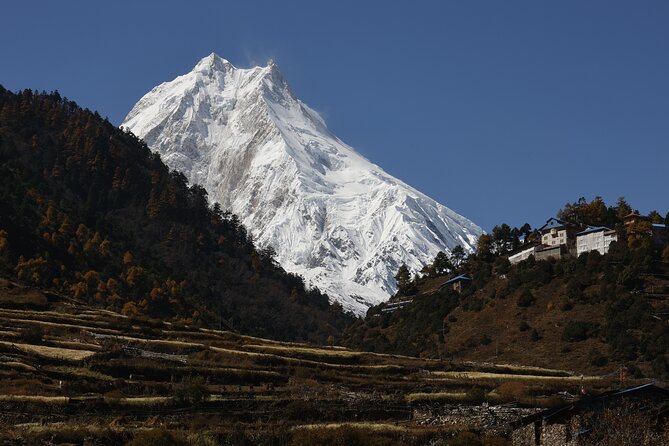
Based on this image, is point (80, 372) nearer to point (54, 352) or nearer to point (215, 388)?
point (54, 352)

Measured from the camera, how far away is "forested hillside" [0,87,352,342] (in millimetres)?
125000

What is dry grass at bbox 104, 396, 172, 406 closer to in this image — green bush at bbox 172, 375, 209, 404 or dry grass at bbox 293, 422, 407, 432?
green bush at bbox 172, 375, 209, 404

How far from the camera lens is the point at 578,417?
36.2 meters

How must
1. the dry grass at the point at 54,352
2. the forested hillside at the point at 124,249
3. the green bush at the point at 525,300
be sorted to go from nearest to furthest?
1. the dry grass at the point at 54,352
2. the green bush at the point at 525,300
3. the forested hillside at the point at 124,249

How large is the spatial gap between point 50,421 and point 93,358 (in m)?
18.5

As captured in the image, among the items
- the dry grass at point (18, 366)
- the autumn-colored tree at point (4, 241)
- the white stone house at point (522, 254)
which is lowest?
the dry grass at point (18, 366)

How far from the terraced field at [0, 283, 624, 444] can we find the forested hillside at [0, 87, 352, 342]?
36846 millimetres

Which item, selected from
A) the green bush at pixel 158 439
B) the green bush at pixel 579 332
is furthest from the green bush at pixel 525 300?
the green bush at pixel 158 439

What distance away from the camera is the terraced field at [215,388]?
39438 mm

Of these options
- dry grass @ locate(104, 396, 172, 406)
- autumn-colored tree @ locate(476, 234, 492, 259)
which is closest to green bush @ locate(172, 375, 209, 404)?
dry grass @ locate(104, 396, 172, 406)

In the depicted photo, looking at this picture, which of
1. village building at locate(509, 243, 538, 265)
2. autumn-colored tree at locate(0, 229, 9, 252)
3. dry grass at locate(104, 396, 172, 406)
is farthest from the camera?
village building at locate(509, 243, 538, 265)

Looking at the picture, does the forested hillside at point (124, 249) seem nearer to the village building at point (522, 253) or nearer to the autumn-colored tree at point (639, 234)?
the village building at point (522, 253)

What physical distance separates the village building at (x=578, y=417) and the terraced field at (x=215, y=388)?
11.0ft

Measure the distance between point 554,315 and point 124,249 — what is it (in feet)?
237
